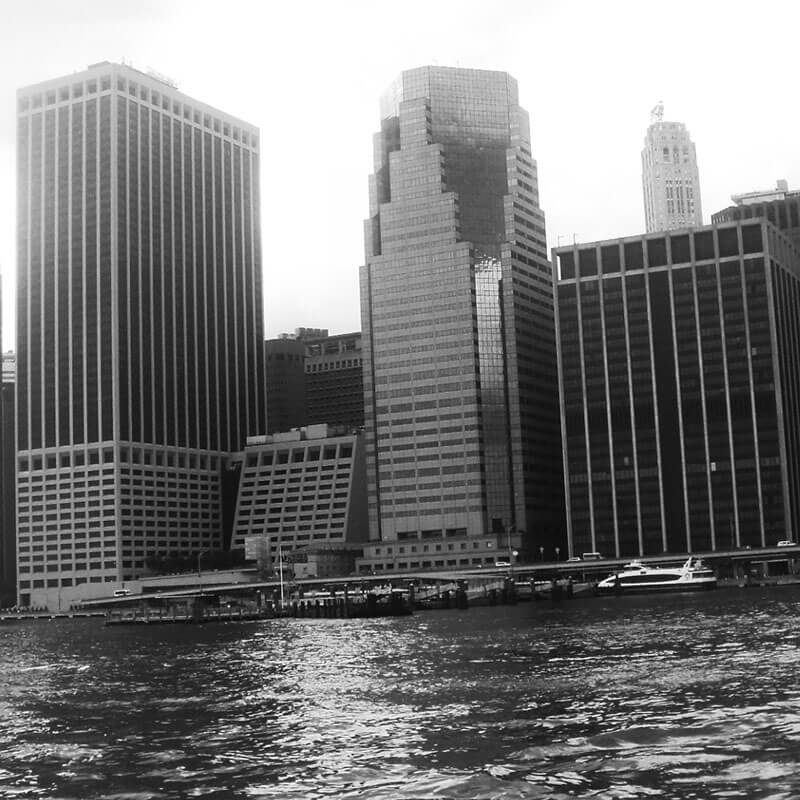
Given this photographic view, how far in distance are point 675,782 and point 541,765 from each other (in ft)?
23.2

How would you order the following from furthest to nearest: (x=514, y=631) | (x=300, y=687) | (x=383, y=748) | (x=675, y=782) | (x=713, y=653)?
(x=514, y=631) < (x=713, y=653) < (x=300, y=687) < (x=383, y=748) < (x=675, y=782)

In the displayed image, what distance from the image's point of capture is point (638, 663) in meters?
104

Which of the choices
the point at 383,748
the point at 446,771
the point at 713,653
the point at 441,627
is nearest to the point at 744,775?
the point at 446,771

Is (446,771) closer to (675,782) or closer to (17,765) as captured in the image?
(675,782)

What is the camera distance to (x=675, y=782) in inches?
2168

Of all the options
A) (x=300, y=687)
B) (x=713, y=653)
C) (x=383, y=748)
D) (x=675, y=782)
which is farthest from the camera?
(x=713, y=653)

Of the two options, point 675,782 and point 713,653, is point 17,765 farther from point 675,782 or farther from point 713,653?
point 713,653

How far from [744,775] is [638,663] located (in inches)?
1932

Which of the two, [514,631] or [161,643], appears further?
[161,643]

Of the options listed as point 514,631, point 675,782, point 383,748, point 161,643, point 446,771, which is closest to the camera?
point 675,782

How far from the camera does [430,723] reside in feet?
248

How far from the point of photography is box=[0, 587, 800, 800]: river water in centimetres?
5778

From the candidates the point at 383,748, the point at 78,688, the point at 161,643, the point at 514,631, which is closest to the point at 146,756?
the point at 383,748

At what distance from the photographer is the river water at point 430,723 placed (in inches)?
2275
